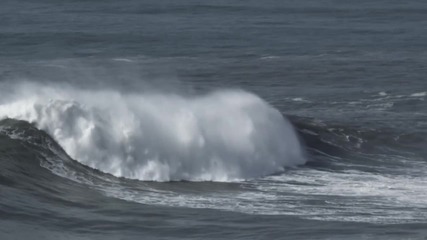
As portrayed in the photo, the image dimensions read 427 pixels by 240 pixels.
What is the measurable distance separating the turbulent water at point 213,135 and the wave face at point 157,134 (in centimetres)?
7

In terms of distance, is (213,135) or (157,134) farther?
(213,135)

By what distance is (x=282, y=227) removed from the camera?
116ft

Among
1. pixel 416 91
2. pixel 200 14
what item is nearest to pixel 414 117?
pixel 416 91

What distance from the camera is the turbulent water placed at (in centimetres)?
3616

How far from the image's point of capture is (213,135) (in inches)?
1858

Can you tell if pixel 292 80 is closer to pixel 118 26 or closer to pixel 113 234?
pixel 118 26

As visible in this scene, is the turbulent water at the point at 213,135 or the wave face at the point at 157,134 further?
the wave face at the point at 157,134

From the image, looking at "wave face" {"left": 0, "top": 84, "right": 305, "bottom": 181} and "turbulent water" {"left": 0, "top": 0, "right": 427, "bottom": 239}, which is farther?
"wave face" {"left": 0, "top": 84, "right": 305, "bottom": 181}

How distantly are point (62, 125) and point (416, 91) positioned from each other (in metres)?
22.0

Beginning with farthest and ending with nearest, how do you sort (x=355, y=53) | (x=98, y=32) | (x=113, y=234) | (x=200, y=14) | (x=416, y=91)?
(x=200, y=14) → (x=98, y=32) → (x=355, y=53) → (x=416, y=91) → (x=113, y=234)

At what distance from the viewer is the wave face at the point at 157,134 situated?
4372cm

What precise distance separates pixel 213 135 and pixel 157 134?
7.64 feet

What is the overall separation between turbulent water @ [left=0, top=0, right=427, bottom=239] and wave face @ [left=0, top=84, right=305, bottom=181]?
7 cm

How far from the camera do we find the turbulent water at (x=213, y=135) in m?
36.2
